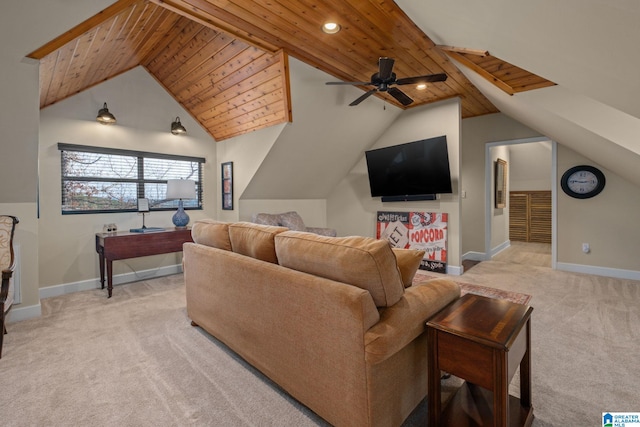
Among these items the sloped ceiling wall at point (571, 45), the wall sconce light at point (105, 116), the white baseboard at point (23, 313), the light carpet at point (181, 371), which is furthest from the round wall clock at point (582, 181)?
the white baseboard at point (23, 313)

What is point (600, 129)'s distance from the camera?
9.46 feet

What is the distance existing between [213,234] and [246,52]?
216 cm

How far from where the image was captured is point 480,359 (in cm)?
116

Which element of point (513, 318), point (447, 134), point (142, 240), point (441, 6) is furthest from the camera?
point (447, 134)

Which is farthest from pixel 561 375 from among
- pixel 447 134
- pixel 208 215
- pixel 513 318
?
pixel 208 215

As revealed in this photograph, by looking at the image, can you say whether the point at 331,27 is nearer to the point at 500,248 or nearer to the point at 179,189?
the point at 179,189

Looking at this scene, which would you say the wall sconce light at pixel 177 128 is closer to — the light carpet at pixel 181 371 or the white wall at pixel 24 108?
the white wall at pixel 24 108

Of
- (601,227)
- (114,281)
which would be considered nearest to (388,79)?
(601,227)

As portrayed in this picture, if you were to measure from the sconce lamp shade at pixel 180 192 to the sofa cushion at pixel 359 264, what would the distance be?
3083mm

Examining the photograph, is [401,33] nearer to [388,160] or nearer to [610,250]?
[388,160]

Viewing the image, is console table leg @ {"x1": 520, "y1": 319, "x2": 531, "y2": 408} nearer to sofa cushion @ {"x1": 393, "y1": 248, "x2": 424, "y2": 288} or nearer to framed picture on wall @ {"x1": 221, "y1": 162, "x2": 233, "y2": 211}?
sofa cushion @ {"x1": 393, "y1": 248, "x2": 424, "y2": 288}

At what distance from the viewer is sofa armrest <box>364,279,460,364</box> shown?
1.17 meters

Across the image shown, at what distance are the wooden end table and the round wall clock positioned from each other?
4249mm

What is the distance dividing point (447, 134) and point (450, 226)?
1.46m
